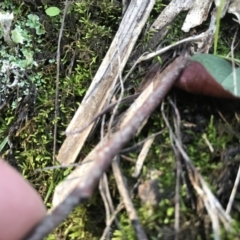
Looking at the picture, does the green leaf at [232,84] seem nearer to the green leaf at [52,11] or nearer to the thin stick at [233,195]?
the thin stick at [233,195]

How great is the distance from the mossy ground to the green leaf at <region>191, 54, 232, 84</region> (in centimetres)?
8

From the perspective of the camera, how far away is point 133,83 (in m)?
1.62

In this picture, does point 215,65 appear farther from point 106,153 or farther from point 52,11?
point 52,11

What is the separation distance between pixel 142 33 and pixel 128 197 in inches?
27.7

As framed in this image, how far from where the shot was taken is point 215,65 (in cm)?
147

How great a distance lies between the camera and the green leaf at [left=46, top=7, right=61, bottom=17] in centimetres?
183

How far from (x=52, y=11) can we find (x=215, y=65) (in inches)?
28.2

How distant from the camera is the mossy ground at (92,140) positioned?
130 centimetres

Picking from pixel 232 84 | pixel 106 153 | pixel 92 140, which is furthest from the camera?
pixel 92 140

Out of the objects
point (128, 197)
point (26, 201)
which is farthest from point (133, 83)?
point (26, 201)

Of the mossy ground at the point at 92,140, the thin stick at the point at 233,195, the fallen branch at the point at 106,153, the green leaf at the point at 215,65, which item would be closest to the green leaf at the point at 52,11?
the mossy ground at the point at 92,140

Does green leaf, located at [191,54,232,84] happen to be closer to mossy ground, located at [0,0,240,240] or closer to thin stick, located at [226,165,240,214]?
mossy ground, located at [0,0,240,240]

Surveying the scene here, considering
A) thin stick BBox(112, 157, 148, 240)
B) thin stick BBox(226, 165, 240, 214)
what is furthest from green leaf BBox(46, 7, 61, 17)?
thin stick BBox(226, 165, 240, 214)

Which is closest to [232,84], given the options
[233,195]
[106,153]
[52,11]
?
[233,195]
